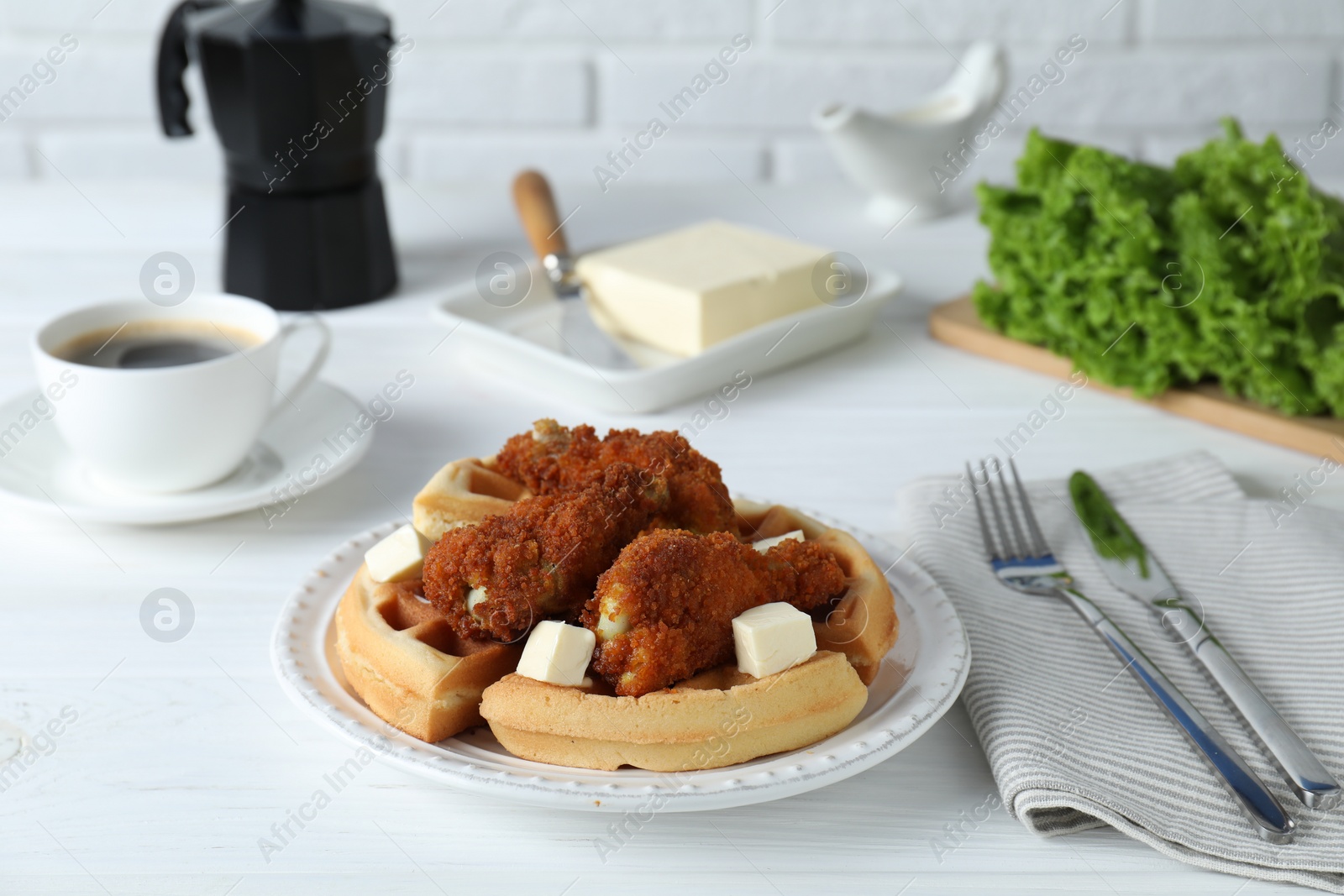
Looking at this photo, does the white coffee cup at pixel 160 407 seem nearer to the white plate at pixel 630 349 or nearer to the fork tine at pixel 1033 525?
the white plate at pixel 630 349

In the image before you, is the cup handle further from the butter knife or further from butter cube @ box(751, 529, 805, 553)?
the butter knife

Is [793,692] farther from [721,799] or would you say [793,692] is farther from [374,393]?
[374,393]

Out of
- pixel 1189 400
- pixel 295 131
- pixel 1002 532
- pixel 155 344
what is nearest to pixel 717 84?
pixel 295 131

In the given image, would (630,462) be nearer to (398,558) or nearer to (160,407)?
(398,558)

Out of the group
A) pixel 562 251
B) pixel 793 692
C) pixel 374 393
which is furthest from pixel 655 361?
pixel 793 692

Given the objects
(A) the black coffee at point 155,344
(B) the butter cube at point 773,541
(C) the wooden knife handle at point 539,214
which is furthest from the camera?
(C) the wooden knife handle at point 539,214

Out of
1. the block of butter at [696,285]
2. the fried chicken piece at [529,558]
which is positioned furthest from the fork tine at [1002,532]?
the block of butter at [696,285]
